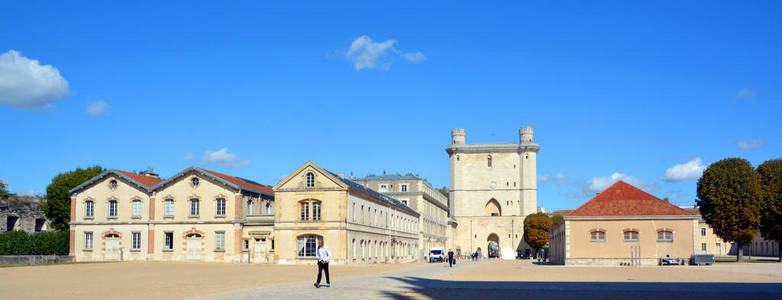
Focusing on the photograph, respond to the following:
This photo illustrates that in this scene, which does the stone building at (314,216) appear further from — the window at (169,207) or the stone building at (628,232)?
A: the stone building at (628,232)

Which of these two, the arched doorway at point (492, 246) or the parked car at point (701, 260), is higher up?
the parked car at point (701, 260)

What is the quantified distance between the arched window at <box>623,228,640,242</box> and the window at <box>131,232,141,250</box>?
37883 millimetres

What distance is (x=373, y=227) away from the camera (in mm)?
64562

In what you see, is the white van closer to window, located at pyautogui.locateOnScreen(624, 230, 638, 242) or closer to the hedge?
window, located at pyautogui.locateOnScreen(624, 230, 638, 242)

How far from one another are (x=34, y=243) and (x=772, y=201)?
197ft

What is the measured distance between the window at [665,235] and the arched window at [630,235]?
1446mm

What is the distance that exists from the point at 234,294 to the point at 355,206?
37.7 metres

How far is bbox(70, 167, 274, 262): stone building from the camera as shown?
59.0 meters

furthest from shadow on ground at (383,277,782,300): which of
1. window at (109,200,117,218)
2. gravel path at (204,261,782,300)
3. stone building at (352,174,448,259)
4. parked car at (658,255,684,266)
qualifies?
stone building at (352,174,448,259)

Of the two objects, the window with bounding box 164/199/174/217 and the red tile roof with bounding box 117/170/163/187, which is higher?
the red tile roof with bounding box 117/170/163/187

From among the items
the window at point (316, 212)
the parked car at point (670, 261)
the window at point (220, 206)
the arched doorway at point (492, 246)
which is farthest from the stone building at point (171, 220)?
Answer: the arched doorway at point (492, 246)

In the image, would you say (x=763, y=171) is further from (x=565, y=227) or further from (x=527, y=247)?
(x=527, y=247)

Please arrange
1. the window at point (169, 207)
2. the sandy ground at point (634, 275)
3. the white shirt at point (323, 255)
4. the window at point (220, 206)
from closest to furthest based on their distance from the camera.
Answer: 1. the white shirt at point (323, 255)
2. the sandy ground at point (634, 275)
3. the window at point (220, 206)
4. the window at point (169, 207)

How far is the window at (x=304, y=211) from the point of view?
185 ft
